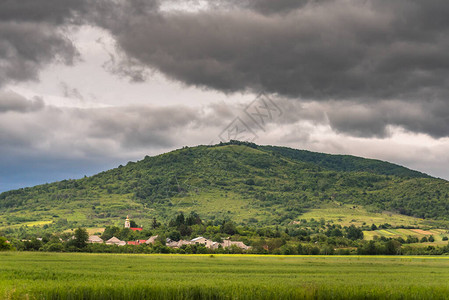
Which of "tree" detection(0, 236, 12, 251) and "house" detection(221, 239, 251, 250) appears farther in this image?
"house" detection(221, 239, 251, 250)

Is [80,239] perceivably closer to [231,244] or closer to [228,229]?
[231,244]

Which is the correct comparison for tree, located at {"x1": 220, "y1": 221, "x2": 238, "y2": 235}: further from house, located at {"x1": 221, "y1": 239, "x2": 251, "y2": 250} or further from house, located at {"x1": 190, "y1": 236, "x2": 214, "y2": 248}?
house, located at {"x1": 221, "y1": 239, "x2": 251, "y2": 250}

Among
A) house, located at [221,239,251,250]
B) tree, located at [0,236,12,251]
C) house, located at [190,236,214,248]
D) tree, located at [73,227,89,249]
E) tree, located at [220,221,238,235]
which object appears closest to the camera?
tree, located at [73,227,89,249]

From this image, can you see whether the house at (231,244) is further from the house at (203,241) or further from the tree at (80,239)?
the tree at (80,239)

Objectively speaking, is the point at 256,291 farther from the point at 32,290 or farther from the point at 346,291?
the point at 32,290

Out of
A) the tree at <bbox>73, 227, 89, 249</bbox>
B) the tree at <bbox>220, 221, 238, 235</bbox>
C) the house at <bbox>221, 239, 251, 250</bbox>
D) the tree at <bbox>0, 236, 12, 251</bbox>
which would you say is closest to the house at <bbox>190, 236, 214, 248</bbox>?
the house at <bbox>221, 239, 251, 250</bbox>

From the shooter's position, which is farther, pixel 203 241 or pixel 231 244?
pixel 203 241

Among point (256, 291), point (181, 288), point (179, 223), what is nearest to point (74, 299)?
point (181, 288)

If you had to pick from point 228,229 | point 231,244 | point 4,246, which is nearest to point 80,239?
point 4,246

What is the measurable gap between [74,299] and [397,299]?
21319 mm

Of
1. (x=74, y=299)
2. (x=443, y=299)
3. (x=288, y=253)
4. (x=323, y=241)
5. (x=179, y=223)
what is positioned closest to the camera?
(x=74, y=299)

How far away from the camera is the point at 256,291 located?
32.2m

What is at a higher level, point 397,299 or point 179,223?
point 179,223

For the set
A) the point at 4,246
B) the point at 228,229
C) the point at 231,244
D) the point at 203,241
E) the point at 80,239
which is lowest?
the point at 231,244
